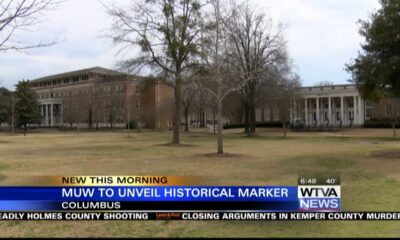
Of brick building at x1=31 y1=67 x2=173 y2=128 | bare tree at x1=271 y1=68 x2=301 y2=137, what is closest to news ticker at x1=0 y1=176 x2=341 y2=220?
bare tree at x1=271 y1=68 x2=301 y2=137

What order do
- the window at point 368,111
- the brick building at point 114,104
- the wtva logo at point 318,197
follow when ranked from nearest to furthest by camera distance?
the wtva logo at point 318,197 < the window at point 368,111 < the brick building at point 114,104

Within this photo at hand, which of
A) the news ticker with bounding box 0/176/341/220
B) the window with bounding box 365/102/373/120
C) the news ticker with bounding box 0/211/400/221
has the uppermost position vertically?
the window with bounding box 365/102/373/120

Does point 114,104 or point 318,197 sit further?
point 114,104

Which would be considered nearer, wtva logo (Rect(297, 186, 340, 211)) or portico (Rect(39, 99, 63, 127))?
wtva logo (Rect(297, 186, 340, 211))

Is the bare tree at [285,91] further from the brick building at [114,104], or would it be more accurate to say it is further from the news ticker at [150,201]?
the news ticker at [150,201]

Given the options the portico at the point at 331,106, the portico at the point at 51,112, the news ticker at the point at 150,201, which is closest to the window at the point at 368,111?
the portico at the point at 331,106

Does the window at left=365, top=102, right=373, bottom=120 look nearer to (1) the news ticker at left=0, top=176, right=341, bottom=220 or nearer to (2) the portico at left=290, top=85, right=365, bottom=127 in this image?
(2) the portico at left=290, top=85, right=365, bottom=127

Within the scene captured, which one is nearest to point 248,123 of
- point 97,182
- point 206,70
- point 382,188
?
point 206,70

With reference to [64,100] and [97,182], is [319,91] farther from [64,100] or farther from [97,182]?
[97,182]

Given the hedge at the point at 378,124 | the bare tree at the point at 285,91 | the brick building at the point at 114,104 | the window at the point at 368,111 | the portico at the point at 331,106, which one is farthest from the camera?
the brick building at the point at 114,104

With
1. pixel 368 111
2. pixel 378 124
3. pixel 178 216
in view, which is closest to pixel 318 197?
pixel 178 216

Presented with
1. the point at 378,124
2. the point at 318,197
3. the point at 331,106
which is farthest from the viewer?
the point at 331,106

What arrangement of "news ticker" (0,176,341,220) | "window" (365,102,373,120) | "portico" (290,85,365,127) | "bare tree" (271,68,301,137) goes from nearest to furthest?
1. "news ticker" (0,176,341,220)
2. "bare tree" (271,68,301,137)
3. "portico" (290,85,365,127)
4. "window" (365,102,373,120)

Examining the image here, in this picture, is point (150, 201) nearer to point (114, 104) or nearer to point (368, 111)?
point (368, 111)
